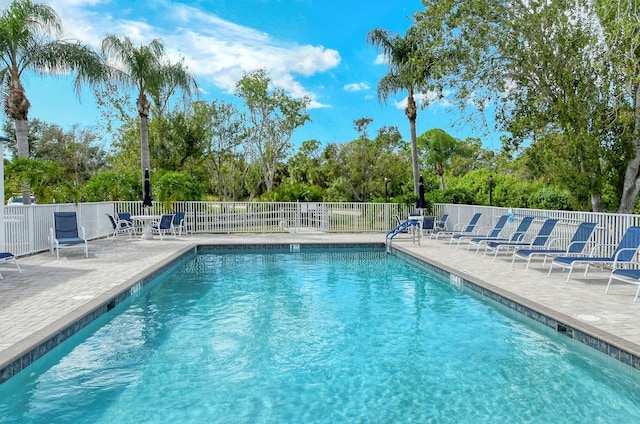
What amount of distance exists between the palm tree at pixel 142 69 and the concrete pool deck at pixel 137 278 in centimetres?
790

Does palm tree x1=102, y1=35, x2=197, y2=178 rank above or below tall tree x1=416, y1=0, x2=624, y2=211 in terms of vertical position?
above

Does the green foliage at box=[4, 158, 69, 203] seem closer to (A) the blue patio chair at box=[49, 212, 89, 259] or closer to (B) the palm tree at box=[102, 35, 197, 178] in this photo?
(A) the blue patio chair at box=[49, 212, 89, 259]

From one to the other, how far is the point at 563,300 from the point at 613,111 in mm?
7338

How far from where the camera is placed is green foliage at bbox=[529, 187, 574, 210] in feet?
71.9

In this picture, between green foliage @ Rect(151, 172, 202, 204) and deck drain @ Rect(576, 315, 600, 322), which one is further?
green foliage @ Rect(151, 172, 202, 204)

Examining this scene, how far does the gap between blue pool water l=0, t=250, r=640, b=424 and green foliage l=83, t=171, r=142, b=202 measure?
12.3m

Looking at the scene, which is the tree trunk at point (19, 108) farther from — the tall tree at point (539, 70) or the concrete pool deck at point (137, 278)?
the tall tree at point (539, 70)

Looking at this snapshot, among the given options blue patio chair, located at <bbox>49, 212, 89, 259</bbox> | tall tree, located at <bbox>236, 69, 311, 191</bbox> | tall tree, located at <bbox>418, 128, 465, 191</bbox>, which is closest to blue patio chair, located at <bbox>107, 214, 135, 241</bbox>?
blue patio chair, located at <bbox>49, 212, 89, 259</bbox>

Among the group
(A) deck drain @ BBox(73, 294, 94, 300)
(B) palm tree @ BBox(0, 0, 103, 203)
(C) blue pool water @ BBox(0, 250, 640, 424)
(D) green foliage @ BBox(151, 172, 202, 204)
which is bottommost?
(C) blue pool water @ BBox(0, 250, 640, 424)

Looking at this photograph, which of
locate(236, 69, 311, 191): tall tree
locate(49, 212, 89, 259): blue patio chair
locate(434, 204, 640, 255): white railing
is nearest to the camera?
locate(434, 204, 640, 255): white railing

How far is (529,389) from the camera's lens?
446cm

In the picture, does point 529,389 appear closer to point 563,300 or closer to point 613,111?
point 563,300

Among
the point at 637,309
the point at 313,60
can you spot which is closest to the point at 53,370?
the point at 637,309

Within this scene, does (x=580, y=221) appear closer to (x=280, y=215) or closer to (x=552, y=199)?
(x=280, y=215)
